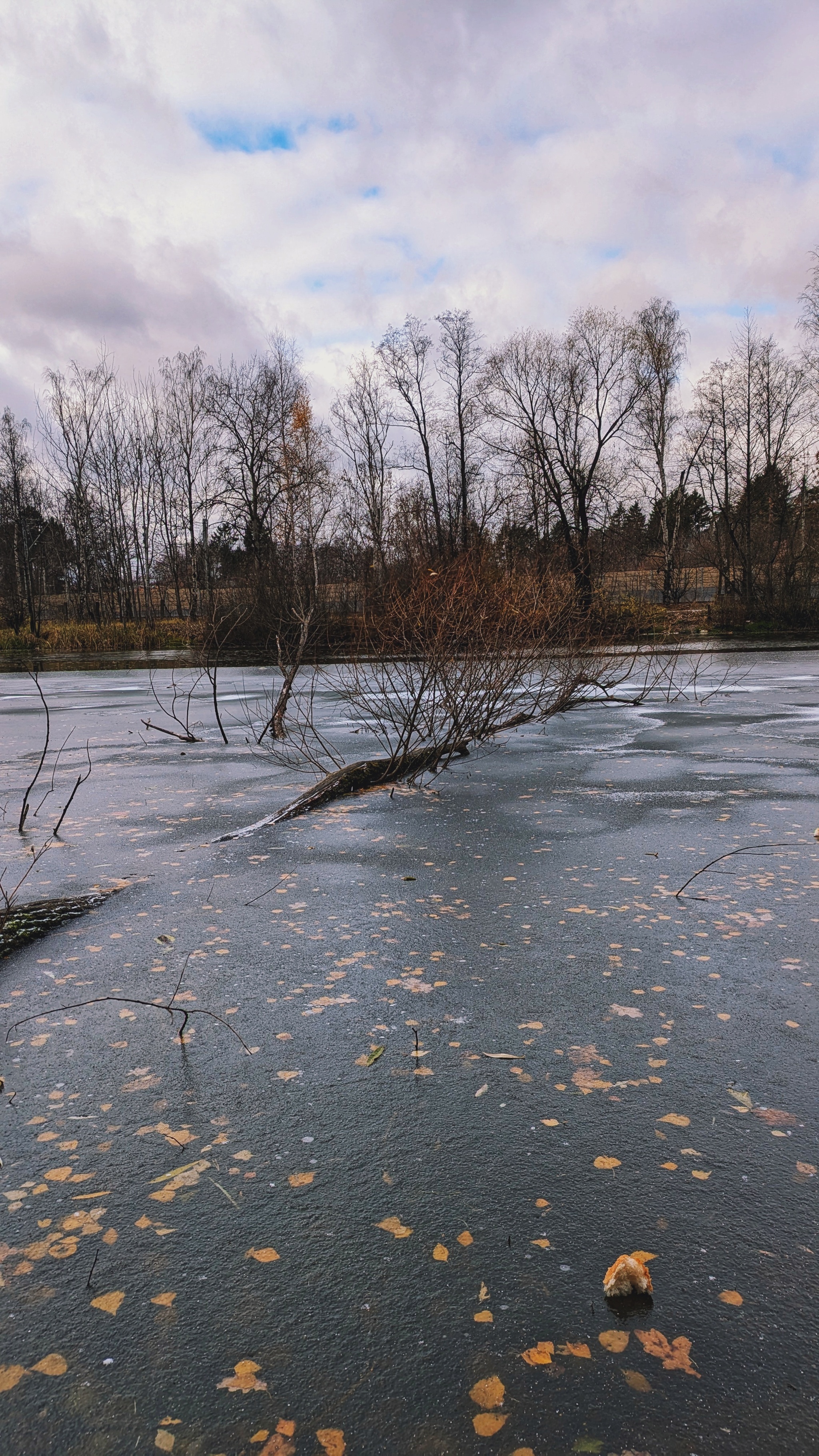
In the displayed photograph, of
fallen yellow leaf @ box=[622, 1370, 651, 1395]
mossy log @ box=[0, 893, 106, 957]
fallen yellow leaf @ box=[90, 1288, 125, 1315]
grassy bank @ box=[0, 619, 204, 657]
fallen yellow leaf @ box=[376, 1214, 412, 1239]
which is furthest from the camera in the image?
grassy bank @ box=[0, 619, 204, 657]

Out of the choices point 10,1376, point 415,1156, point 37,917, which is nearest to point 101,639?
point 37,917

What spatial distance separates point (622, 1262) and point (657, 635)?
3297cm

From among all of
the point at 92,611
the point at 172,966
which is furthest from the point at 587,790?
the point at 92,611

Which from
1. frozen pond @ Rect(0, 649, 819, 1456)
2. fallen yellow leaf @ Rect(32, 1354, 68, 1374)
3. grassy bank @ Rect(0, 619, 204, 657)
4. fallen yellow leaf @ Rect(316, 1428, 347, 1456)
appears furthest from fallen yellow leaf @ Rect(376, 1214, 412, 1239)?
grassy bank @ Rect(0, 619, 204, 657)

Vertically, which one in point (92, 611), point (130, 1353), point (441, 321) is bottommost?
point (130, 1353)

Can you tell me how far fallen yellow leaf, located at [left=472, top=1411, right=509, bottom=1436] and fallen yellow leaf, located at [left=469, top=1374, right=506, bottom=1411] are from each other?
0.05 feet

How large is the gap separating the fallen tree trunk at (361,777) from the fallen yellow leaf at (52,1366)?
4.36m

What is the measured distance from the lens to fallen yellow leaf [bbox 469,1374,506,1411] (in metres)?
1.77

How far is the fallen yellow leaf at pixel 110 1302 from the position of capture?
2035 millimetres

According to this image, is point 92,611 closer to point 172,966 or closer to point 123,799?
point 123,799

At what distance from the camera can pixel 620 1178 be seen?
246cm

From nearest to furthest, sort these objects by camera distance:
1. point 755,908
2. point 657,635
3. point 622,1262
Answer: point 622,1262
point 755,908
point 657,635

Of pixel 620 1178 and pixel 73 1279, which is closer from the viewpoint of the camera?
pixel 73 1279

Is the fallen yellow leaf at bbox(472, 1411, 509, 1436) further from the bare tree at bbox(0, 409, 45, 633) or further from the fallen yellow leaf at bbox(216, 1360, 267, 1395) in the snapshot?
the bare tree at bbox(0, 409, 45, 633)
